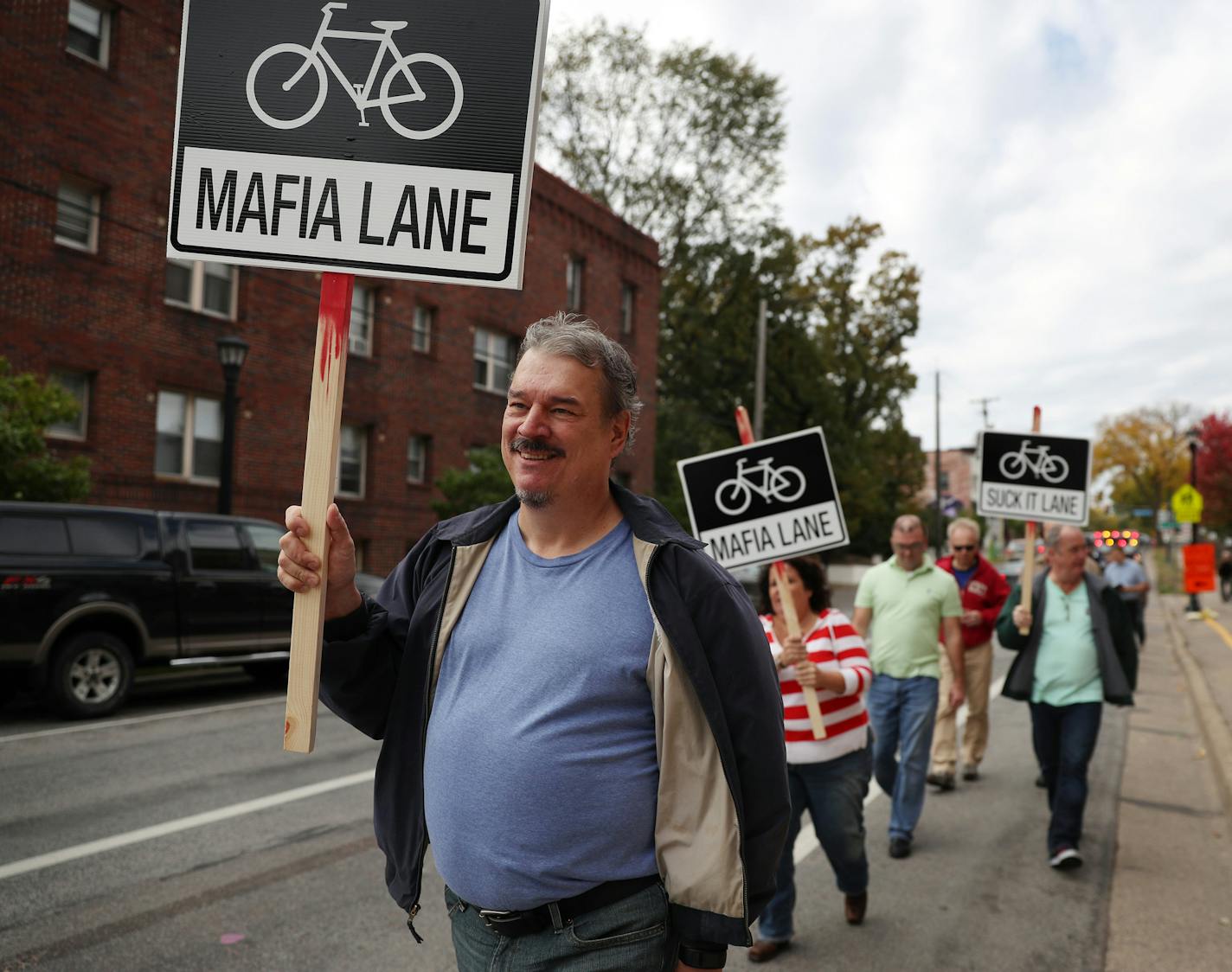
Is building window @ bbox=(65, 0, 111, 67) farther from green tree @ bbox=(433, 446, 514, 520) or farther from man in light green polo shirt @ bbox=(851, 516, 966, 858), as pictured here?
man in light green polo shirt @ bbox=(851, 516, 966, 858)

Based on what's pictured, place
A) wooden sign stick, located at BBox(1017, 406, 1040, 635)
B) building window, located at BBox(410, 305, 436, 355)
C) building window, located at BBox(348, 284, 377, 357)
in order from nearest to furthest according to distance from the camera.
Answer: wooden sign stick, located at BBox(1017, 406, 1040, 635) < building window, located at BBox(348, 284, 377, 357) < building window, located at BBox(410, 305, 436, 355)

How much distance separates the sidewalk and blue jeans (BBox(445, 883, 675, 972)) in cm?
332

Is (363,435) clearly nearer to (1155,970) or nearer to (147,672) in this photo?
(147,672)

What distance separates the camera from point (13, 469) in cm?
1220

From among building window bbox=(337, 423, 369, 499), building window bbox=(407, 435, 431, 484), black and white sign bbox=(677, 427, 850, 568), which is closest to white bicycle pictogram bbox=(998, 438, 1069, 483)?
black and white sign bbox=(677, 427, 850, 568)

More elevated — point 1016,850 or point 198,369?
point 198,369

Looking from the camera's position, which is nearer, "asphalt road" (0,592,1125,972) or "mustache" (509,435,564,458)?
"mustache" (509,435,564,458)

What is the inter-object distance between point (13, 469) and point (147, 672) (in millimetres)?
2780

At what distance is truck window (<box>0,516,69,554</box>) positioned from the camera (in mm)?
9828

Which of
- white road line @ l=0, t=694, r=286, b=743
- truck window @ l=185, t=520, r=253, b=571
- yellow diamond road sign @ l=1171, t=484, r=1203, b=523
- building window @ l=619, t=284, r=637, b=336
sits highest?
building window @ l=619, t=284, r=637, b=336

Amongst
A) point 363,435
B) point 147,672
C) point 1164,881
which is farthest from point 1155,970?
point 363,435

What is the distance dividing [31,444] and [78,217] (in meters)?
6.51

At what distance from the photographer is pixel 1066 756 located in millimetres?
6281

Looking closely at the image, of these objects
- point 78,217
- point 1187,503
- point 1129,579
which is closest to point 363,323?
point 78,217
